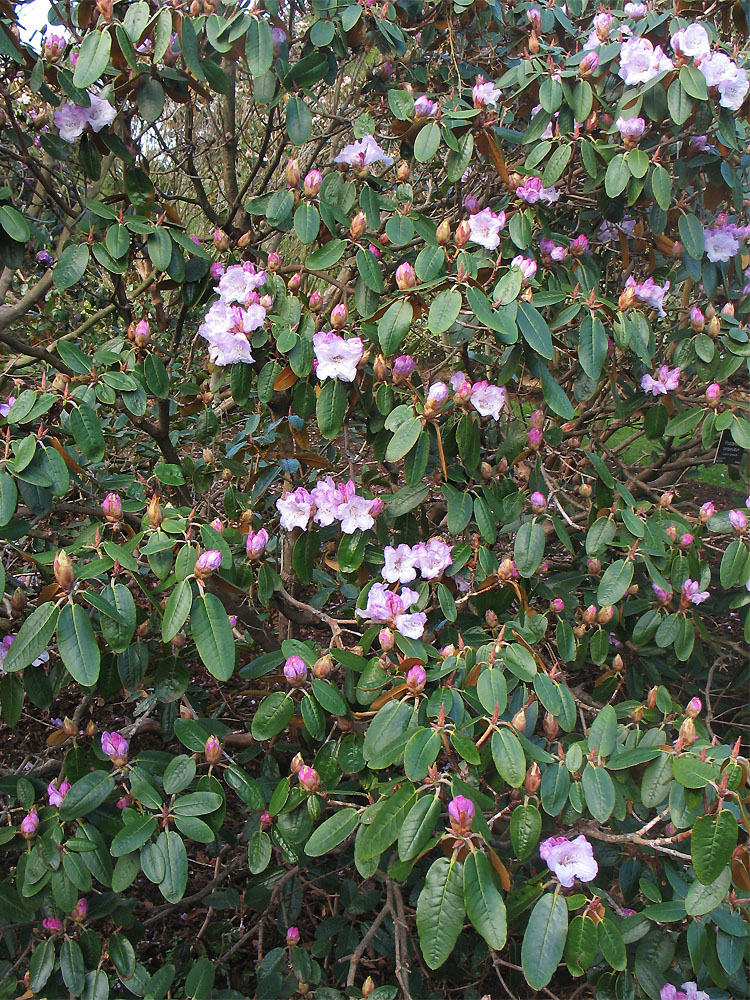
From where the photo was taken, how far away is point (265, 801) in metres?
1.33

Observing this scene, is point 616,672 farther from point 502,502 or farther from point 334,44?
point 334,44

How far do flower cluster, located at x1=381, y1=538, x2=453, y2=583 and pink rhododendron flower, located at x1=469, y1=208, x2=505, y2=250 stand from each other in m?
0.58

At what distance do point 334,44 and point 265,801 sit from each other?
1454 mm

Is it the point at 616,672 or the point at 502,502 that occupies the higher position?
the point at 502,502

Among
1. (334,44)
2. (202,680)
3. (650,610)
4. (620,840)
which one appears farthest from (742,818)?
(202,680)

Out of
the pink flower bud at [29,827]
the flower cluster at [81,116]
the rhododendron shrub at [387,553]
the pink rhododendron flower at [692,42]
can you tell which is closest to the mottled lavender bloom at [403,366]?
the rhododendron shrub at [387,553]

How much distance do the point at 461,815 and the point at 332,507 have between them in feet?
1.94

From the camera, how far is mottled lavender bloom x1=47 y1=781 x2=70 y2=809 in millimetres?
1244

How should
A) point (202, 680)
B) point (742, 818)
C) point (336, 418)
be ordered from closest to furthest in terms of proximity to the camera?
1. point (742, 818)
2. point (336, 418)
3. point (202, 680)

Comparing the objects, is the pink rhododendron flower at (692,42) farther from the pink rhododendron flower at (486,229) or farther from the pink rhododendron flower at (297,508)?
the pink rhododendron flower at (297,508)

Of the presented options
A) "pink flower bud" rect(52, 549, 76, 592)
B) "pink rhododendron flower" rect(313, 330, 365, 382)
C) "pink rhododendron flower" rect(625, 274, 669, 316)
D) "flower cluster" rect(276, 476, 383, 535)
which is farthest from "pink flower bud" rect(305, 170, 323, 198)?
"pink flower bud" rect(52, 549, 76, 592)

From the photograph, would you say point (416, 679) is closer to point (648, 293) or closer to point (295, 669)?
point (295, 669)

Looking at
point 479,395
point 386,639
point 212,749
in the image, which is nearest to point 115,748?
point 212,749

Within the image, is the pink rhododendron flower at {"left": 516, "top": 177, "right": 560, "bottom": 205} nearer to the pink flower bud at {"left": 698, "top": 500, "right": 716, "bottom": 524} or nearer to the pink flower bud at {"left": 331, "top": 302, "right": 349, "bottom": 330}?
the pink flower bud at {"left": 331, "top": 302, "right": 349, "bottom": 330}
